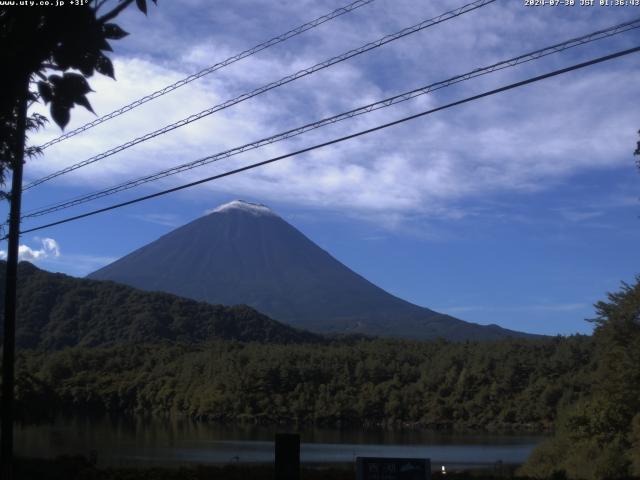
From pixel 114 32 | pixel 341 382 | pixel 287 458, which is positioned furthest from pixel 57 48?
pixel 341 382

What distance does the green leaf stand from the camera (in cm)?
439

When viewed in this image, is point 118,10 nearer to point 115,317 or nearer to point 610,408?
point 610,408

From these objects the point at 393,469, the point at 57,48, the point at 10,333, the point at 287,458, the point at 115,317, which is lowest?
the point at 393,469

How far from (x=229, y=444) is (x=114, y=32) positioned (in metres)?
50.9

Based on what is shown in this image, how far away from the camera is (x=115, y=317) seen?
423ft

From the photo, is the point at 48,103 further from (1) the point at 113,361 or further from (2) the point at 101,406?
(1) the point at 113,361

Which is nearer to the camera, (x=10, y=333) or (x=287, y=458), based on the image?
(x=287, y=458)

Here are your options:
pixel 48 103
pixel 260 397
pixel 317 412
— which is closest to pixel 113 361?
pixel 260 397

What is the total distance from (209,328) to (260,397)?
1834 inches

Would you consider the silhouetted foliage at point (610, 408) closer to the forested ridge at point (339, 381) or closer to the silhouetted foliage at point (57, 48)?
the silhouetted foliage at point (57, 48)

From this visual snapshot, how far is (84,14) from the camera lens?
4.21 meters

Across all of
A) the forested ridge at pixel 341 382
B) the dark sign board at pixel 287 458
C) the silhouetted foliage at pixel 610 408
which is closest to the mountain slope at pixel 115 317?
the forested ridge at pixel 341 382

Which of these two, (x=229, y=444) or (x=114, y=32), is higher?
(x=114, y=32)

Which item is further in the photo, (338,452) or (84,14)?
(338,452)
